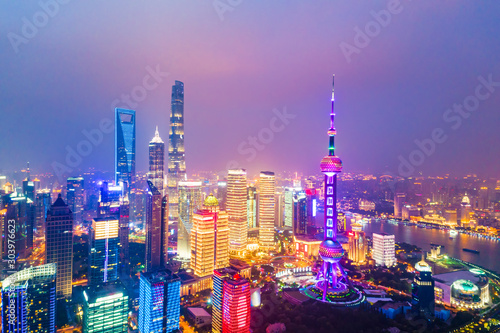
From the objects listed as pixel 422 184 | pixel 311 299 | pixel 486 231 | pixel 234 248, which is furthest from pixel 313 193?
pixel 422 184

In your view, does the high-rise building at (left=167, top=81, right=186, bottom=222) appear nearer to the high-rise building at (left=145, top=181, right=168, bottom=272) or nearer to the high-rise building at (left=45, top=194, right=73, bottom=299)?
the high-rise building at (left=145, top=181, right=168, bottom=272)

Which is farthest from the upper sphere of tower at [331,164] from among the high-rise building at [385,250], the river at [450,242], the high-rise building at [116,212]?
the river at [450,242]

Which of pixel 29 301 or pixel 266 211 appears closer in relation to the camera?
pixel 29 301

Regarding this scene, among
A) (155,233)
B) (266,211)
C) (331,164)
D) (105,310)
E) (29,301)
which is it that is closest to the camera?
(29,301)

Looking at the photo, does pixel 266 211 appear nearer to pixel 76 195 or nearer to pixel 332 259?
pixel 332 259

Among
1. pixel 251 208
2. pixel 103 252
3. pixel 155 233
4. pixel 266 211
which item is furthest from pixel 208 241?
pixel 251 208

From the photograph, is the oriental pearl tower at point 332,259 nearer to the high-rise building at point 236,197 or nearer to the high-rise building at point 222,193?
the high-rise building at point 236,197
